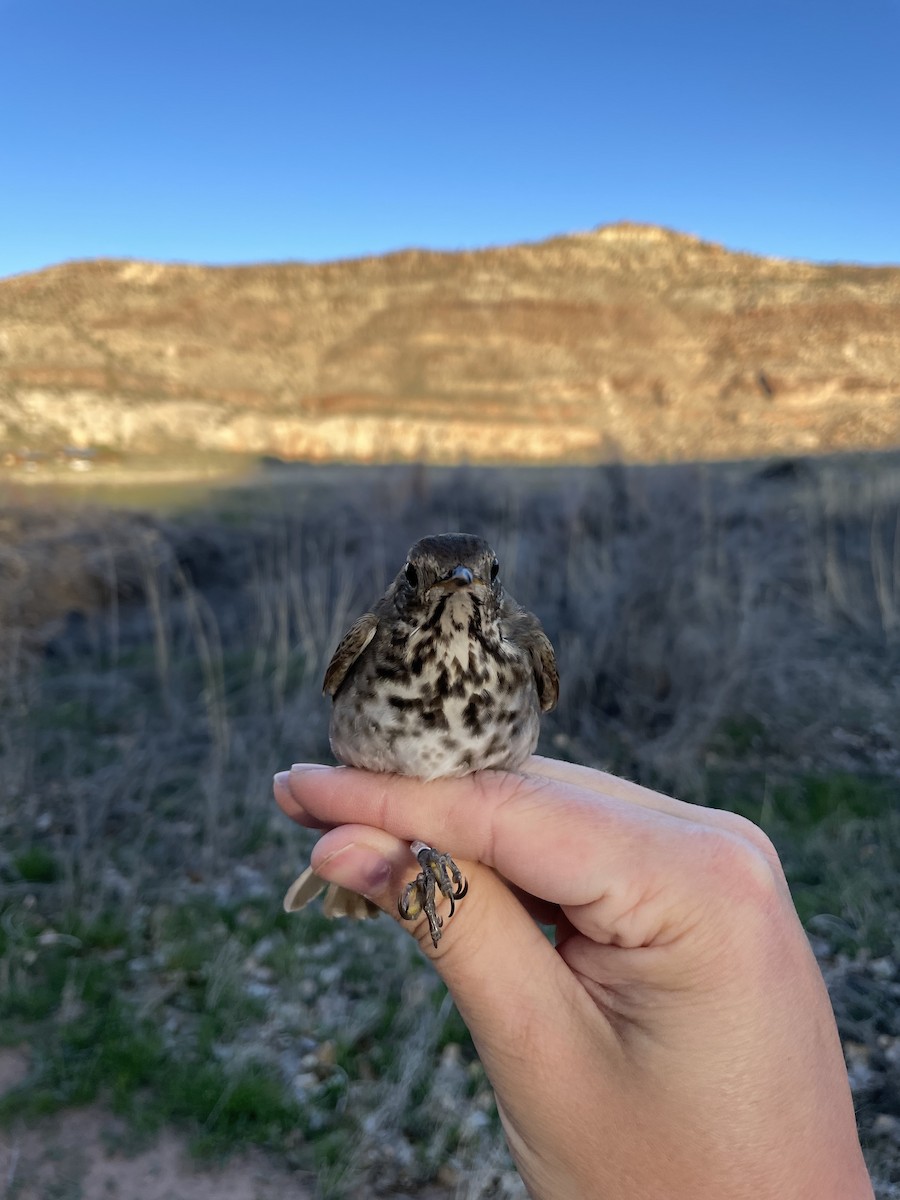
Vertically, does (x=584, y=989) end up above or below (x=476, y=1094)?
above

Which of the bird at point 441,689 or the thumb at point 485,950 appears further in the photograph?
the bird at point 441,689

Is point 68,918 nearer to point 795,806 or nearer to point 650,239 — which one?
point 795,806

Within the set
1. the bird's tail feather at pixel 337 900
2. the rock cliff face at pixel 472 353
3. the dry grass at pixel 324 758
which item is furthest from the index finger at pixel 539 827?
the rock cliff face at pixel 472 353

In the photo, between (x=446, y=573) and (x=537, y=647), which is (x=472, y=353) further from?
(x=446, y=573)

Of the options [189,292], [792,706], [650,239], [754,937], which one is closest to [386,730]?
[754,937]

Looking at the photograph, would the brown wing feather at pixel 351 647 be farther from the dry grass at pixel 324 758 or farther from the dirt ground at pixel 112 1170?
the dirt ground at pixel 112 1170

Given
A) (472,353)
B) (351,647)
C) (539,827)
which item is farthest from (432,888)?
(472,353)
